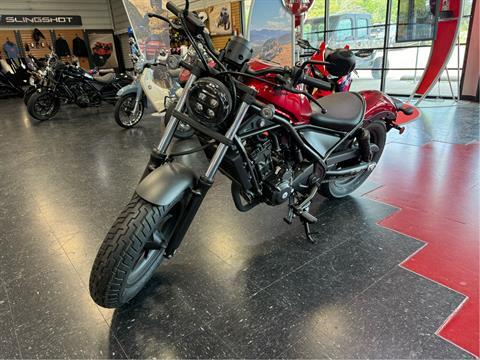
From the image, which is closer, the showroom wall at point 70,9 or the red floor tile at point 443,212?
the red floor tile at point 443,212

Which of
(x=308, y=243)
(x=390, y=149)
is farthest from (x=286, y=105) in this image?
(x=390, y=149)

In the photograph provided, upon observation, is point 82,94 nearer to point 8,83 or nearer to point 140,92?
point 140,92

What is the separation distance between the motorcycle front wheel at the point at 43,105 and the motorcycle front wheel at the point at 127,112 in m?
2.07

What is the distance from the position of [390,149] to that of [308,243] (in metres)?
2.19

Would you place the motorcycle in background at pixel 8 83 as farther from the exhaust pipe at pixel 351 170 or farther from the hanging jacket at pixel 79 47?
the exhaust pipe at pixel 351 170

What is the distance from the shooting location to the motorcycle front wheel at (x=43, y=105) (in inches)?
251

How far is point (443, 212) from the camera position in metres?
2.39

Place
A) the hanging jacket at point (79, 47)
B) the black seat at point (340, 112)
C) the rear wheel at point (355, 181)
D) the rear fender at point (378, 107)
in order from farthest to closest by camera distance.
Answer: the hanging jacket at point (79, 47) < the rear wheel at point (355, 181) < the rear fender at point (378, 107) < the black seat at point (340, 112)

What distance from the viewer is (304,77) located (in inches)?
56.7

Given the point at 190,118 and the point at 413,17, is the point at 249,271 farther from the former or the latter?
the point at 413,17

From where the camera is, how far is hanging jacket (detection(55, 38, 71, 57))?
13.3 metres

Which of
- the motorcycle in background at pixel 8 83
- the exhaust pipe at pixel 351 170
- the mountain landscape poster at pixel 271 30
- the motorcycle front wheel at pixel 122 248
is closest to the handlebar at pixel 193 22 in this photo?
the motorcycle front wheel at pixel 122 248

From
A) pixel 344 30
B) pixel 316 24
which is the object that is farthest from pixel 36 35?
pixel 344 30

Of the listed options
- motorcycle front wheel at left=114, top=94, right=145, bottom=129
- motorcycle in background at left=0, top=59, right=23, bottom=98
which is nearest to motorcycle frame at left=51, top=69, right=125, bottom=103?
motorcycle front wheel at left=114, top=94, right=145, bottom=129
